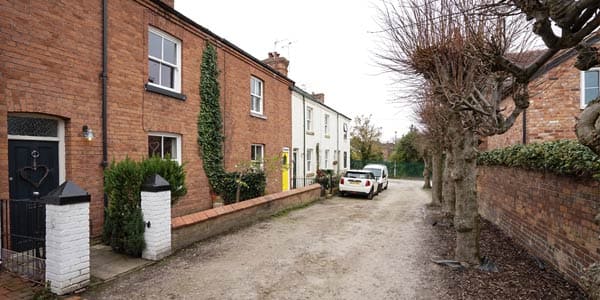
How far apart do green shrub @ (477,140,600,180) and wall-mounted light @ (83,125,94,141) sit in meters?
7.99

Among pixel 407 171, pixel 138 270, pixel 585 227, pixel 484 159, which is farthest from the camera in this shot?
pixel 407 171

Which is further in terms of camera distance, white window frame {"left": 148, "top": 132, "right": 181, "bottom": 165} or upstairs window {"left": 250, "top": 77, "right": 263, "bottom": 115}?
upstairs window {"left": 250, "top": 77, "right": 263, "bottom": 115}

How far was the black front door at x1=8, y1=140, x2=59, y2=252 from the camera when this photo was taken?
204 inches

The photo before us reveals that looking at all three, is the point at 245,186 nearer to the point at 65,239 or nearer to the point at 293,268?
the point at 293,268

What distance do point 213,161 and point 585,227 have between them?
29.2 feet

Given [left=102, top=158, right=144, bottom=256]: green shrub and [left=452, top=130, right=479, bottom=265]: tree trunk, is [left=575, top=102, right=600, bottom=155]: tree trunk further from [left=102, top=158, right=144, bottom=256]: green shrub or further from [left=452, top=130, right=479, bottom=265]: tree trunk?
[left=102, top=158, right=144, bottom=256]: green shrub

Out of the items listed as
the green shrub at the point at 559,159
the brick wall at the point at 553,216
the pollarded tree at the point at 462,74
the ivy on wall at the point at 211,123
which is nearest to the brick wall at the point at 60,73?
the ivy on wall at the point at 211,123

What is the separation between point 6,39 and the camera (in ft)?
16.4

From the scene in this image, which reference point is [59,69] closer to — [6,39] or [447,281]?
[6,39]

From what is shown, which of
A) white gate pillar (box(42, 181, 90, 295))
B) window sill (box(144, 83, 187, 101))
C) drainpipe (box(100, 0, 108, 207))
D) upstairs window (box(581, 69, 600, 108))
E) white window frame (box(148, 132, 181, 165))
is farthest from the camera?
upstairs window (box(581, 69, 600, 108))

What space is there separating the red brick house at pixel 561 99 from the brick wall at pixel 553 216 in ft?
11.4

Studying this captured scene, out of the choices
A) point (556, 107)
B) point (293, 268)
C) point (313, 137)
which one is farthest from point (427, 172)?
point (293, 268)

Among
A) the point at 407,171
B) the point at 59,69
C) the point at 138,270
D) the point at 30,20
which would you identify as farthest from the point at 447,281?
the point at 407,171

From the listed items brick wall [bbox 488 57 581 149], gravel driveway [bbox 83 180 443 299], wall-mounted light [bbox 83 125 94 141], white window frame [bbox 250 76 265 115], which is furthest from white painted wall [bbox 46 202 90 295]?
brick wall [bbox 488 57 581 149]
